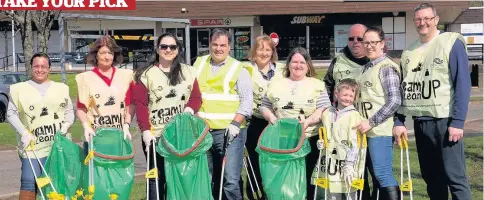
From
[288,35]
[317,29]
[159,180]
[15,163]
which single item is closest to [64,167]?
[159,180]

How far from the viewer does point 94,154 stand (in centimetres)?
639

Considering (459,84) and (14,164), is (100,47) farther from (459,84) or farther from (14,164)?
(14,164)

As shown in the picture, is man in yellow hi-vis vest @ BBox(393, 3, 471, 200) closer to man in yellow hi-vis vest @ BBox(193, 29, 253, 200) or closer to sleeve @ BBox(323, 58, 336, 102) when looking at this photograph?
sleeve @ BBox(323, 58, 336, 102)

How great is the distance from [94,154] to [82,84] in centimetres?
70

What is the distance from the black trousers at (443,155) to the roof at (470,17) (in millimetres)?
49795

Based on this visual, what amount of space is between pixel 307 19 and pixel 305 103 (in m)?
40.7

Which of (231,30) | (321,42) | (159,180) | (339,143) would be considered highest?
(231,30)

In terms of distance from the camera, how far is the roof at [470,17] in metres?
55.1

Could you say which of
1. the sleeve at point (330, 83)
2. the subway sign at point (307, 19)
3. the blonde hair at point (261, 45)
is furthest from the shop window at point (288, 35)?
the sleeve at point (330, 83)

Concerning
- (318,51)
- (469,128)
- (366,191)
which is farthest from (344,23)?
(366,191)

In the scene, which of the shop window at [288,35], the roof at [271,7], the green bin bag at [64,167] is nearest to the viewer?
the green bin bag at [64,167]

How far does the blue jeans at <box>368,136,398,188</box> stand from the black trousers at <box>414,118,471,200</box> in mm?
339

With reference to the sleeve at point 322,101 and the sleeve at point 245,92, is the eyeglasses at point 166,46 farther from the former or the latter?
the sleeve at point 322,101

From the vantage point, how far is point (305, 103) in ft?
22.0
